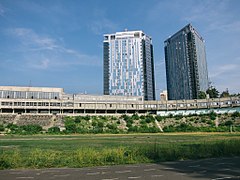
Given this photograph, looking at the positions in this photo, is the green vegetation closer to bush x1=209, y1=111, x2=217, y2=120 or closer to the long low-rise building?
bush x1=209, y1=111, x2=217, y2=120

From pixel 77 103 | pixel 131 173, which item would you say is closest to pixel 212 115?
pixel 77 103

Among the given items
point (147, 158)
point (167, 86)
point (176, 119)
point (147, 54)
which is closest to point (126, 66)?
point (147, 54)

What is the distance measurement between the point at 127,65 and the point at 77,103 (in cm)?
8518

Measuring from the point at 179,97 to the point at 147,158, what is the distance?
15902cm

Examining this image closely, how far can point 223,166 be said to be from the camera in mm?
14438

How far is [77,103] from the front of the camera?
104000 millimetres

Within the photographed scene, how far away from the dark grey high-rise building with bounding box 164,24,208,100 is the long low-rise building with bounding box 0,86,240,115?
176 feet

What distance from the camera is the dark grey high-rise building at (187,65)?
539 feet

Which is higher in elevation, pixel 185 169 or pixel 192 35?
pixel 192 35

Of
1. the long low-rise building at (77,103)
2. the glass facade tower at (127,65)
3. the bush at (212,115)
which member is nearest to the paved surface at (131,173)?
the bush at (212,115)

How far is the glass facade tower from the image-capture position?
17738cm

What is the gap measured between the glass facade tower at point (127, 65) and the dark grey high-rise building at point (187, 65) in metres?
18.1

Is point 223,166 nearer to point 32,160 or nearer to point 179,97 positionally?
point 32,160

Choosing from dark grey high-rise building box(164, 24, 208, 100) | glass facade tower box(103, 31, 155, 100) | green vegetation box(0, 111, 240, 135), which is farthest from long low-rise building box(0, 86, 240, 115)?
glass facade tower box(103, 31, 155, 100)
